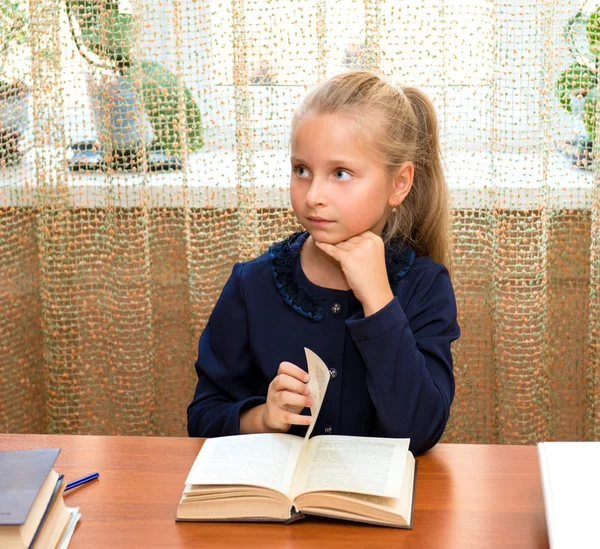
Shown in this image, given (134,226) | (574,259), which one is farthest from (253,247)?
(574,259)

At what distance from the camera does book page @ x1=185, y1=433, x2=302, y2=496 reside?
940mm

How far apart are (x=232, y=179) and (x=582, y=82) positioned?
736 millimetres

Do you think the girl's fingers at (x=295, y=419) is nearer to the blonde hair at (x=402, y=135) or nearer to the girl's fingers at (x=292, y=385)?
the girl's fingers at (x=292, y=385)

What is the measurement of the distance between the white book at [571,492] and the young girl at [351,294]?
206 mm

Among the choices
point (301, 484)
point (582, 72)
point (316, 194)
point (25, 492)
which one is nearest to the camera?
point (25, 492)

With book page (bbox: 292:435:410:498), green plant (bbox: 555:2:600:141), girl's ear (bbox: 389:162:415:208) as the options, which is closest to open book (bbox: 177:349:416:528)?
book page (bbox: 292:435:410:498)

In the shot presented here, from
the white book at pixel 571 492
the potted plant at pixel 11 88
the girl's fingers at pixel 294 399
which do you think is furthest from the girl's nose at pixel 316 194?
the potted plant at pixel 11 88

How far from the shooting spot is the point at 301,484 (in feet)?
3.12

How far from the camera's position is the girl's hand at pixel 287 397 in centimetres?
107

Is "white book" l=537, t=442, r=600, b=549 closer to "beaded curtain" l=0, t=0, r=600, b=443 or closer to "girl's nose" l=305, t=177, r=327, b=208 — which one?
"girl's nose" l=305, t=177, r=327, b=208

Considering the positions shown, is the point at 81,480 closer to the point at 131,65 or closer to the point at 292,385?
the point at 292,385

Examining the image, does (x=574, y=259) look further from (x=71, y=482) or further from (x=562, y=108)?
(x=71, y=482)

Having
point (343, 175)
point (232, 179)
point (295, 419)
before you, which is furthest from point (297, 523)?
point (232, 179)

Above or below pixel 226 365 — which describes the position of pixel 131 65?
above
